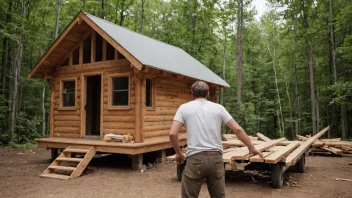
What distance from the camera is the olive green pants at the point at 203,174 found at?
3258 mm

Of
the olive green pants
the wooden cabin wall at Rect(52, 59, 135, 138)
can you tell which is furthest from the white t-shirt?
the wooden cabin wall at Rect(52, 59, 135, 138)

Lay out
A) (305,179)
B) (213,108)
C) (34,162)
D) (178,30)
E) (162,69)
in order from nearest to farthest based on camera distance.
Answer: (213,108), (305,179), (162,69), (34,162), (178,30)

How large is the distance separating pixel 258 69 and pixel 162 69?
22712mm

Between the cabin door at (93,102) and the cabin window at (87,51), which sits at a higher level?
the cabin window at (87,51)

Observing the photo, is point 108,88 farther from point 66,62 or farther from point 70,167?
point 70,167

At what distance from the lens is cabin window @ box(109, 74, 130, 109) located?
9914 millimetres

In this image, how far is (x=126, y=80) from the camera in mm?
9984

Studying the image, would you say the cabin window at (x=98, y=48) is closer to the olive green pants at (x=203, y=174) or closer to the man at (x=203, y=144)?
the man at (x=203, y=144)

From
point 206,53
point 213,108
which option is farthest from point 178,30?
point 213,108

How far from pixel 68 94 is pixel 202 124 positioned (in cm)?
937

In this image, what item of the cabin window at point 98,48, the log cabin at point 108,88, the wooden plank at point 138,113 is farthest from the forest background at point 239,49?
the wooden plank at point 138,113

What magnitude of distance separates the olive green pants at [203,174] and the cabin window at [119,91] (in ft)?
22.1

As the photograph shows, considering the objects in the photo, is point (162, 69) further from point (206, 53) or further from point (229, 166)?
point (206, 53)

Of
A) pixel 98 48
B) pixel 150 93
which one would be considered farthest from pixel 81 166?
pixel 98 48
